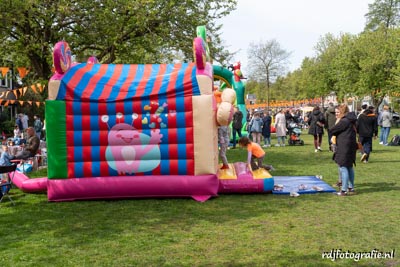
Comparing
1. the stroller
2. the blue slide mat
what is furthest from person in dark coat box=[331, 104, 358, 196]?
the stroller

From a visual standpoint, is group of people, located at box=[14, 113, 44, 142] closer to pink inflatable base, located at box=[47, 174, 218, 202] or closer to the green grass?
the green grass

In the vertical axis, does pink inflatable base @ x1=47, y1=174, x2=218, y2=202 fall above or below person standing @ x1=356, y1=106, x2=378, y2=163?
below

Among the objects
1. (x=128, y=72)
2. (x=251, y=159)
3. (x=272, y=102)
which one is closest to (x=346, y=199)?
(x=251, y=159)

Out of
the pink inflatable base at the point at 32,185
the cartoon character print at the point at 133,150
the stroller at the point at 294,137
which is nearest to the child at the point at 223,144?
the cartoon character print at the point at 133,150

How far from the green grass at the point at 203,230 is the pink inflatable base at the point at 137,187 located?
6.3 inches

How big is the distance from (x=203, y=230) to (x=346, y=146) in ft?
11.1

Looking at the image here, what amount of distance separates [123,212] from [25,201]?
7.77ft

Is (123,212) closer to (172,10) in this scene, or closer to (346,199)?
(346,199)

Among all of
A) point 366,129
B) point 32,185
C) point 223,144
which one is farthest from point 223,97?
point 366,129

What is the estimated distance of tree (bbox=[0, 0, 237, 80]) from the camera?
1462 cm

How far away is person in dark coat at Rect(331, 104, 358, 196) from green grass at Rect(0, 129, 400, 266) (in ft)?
1.27

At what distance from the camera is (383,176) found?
10.4 m

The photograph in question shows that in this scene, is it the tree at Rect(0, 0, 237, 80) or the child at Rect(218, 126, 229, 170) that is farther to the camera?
the tree at Rect(0, 0, 237, 80)

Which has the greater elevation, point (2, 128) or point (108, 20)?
point (108, 20)
